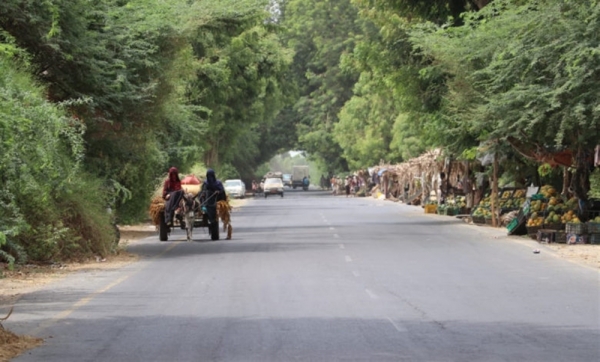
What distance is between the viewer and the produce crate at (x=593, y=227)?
96.9ft

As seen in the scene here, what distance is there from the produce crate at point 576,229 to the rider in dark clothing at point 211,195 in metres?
9.00

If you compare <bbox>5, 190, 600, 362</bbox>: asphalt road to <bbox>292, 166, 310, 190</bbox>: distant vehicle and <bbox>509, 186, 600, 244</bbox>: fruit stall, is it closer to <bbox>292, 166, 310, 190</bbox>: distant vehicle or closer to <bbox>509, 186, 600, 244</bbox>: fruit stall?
<bbox>509, 186, 600, 244</bbox>: fruit stall

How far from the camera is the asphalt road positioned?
38.5ft

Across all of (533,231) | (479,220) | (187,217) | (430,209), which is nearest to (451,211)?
(430,209)

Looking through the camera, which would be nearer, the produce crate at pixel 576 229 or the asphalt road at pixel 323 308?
the asphalt road at pixel 323 308

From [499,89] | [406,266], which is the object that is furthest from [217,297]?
[499,89]

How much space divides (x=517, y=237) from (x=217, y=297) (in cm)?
1754

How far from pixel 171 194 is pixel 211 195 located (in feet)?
3.57

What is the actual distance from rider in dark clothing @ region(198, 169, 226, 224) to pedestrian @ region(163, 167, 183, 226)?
0.68 metres

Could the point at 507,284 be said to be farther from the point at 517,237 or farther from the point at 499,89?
the point at 517,237

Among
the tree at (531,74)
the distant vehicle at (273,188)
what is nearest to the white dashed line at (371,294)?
the tree at (531,74)

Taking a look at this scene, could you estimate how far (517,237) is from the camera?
108ft

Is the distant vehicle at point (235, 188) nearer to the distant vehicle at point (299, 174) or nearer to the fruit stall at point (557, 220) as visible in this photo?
the distant vehicle at point (299, 174)

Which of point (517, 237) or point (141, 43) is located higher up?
point (141, 43)
